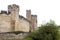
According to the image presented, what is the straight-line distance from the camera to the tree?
37.0 meters

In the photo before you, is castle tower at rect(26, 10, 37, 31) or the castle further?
castle tower at rect(26, 10, 37, 31)

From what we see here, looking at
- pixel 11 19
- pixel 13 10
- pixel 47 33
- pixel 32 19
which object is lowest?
pixel 47 33

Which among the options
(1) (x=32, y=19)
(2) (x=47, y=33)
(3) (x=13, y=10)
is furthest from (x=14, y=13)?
(2) (x=47, y=33)

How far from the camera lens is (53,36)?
123ft

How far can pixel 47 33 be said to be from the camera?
37531mm

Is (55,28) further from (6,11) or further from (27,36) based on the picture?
(6,11)

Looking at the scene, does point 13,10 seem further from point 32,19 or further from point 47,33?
point 47,33

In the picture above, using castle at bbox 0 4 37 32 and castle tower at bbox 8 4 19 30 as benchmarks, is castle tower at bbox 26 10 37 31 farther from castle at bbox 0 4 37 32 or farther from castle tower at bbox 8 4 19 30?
castle tower at bbox 8 4 19 30

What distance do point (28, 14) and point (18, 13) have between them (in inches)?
346

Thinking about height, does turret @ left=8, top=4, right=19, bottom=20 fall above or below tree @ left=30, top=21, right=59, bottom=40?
above

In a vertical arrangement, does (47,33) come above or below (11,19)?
below

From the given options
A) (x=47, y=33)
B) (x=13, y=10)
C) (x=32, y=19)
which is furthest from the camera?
(x=32, y=19)

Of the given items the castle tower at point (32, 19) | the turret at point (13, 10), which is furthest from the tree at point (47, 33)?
the castle tower at point (32, 19)

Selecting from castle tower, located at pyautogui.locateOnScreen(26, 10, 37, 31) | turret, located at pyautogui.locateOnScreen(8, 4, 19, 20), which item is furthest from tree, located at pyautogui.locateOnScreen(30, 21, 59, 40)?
castle tower, located at pyautogui.locateOnScreen(26, 10, 37, 31)
